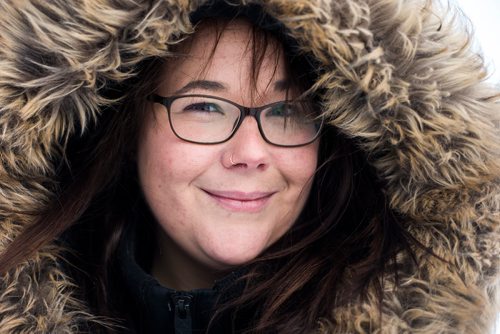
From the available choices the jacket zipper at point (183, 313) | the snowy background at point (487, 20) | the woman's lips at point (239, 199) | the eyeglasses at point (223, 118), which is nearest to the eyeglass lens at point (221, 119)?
the eyeglasses at point (223, 118)

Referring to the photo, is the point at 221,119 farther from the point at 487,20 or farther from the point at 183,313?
the point at 487,20

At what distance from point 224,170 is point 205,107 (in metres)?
0.16

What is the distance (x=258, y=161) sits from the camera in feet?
5.63

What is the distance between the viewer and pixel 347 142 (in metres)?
1.82

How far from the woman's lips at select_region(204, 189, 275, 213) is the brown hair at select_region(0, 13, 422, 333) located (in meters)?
0.14

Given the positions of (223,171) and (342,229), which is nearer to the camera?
(223,171)

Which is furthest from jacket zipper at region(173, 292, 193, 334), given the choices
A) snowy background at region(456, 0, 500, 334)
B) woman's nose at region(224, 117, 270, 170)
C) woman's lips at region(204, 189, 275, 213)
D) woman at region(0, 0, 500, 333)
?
snowy background at region(456, 0, 500, 334)

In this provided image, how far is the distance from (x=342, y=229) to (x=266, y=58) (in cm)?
51

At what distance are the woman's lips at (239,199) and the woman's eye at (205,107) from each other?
0.65ft

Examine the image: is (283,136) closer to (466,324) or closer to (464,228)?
(464,228)

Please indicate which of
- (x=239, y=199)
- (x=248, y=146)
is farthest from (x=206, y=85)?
(x=239, y=199)

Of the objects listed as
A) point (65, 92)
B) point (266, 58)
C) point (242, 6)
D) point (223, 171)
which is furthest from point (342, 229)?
point (65, 92)

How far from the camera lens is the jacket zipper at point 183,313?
178cm

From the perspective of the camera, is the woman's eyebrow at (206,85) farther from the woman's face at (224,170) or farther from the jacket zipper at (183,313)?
the jacket zipper at (183,313)
